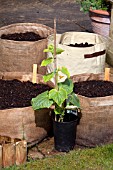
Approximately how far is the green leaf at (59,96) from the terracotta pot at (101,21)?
2.71m

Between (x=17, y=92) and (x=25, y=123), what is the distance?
43cm

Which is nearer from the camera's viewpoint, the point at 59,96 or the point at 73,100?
the point at 59,96

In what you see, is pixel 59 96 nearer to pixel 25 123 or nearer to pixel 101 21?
pixel 25 123

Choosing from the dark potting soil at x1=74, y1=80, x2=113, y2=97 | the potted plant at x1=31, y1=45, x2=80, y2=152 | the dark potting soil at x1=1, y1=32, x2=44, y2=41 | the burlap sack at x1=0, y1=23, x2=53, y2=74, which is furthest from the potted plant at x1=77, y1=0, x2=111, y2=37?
the potted plant at x1=31, y1=45, x2=80, y2=152

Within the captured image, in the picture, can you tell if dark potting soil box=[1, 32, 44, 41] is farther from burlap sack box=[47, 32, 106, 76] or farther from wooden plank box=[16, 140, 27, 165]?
wooden plank box=[16, 140, 27, 165]

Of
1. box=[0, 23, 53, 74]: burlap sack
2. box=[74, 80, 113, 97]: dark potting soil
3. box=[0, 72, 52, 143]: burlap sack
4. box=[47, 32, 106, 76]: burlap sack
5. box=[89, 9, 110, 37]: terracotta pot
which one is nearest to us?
box=[0, 72, 52, 143]: burlap sack

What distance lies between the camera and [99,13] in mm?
6176

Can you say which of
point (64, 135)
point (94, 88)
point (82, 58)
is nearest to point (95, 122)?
point (64, 135)

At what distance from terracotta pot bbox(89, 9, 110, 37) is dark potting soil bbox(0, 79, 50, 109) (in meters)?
2.15

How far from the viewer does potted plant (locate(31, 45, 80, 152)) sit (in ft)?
12.0

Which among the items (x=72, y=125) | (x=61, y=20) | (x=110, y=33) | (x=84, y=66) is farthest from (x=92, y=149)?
(x=61, y=20)

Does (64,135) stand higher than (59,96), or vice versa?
(59,96)

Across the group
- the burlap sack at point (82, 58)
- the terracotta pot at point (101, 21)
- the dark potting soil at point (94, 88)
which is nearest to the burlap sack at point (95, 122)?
the dark potting soil at point (94, 88)

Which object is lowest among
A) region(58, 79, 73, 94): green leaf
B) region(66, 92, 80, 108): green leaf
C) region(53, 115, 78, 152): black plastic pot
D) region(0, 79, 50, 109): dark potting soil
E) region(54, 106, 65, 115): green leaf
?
region(53, 115, 78, 152): black plastic pot
